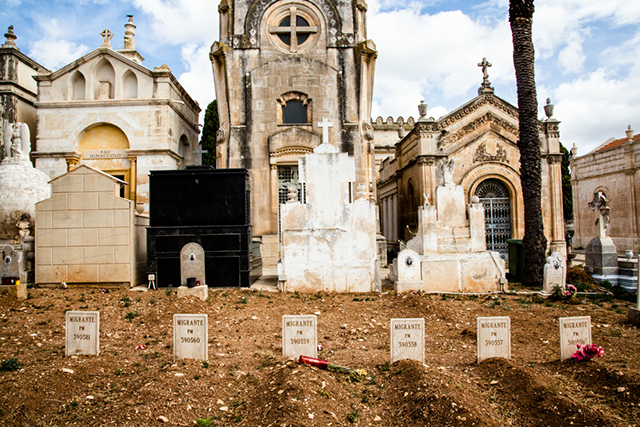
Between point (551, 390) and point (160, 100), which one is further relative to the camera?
point (160, 100)

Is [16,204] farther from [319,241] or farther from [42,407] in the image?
[42,407]

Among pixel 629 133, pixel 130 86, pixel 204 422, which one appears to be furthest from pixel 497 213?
pixel 204 422

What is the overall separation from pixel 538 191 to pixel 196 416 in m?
11.2

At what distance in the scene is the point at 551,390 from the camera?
13.8 feet

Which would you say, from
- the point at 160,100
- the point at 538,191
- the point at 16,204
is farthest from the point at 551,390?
the point at 160,100

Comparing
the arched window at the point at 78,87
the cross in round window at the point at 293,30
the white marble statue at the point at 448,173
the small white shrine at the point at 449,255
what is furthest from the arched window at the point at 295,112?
the arched window at the point at 78,87

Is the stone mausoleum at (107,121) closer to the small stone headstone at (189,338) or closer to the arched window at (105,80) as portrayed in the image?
the arched window at (105,80)

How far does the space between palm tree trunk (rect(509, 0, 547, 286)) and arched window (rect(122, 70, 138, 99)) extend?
1385 cm

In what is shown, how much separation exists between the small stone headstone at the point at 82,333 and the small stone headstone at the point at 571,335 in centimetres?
605

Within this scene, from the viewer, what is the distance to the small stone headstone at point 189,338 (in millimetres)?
5227

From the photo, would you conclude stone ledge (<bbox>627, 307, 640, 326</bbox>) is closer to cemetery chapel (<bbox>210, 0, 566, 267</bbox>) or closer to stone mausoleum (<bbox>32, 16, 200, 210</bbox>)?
cemetery chapel (<bbox>210, 0, 566, 267</bbox>)

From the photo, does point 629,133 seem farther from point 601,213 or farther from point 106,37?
point 106,37

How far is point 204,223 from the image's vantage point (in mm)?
10820

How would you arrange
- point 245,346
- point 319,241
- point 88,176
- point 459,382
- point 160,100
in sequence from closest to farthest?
point 459,382, point 245,346, point 319,241, point 88,176, point 160,100
